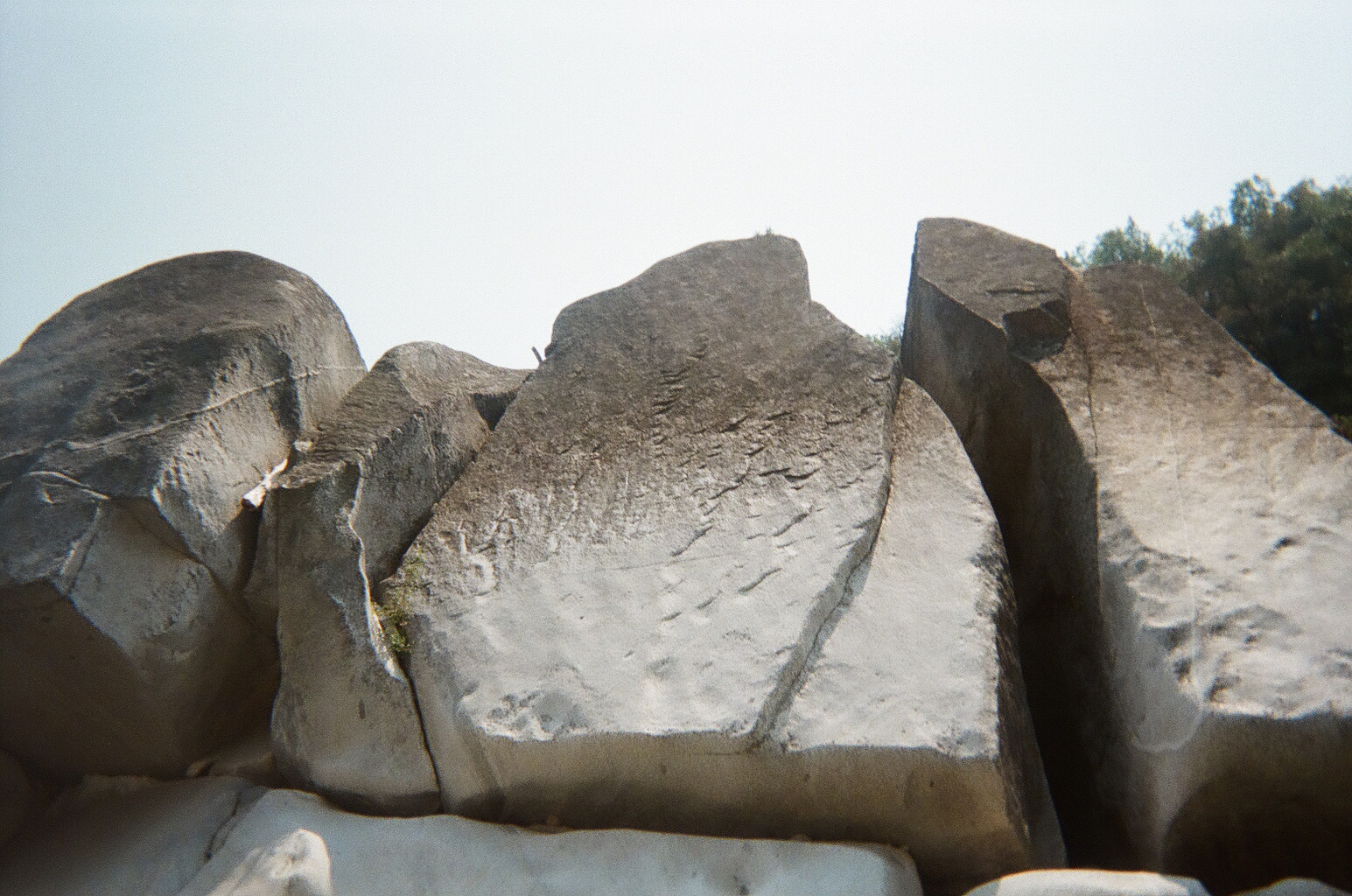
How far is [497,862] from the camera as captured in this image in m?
2.06

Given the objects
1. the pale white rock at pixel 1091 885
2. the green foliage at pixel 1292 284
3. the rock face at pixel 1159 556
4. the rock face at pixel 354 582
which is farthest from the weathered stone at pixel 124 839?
the green foliage at pixel 1292 284

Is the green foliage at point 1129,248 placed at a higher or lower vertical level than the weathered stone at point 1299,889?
higher

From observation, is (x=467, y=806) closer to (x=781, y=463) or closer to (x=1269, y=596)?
(x=781, y=463)

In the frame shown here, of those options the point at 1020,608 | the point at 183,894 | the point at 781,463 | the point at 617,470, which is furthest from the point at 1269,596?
the point at 183,894

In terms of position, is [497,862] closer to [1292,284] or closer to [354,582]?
[354,582]

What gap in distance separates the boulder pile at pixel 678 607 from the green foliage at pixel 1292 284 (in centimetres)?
824

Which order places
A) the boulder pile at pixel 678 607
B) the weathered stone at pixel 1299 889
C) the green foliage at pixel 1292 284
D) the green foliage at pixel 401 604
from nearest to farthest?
the weathered stone at pixel 1299 889 → the boulder pile at pixel 678 607 → the green foliage at pixel 401 604 → the green foliage at pixel 1292 284

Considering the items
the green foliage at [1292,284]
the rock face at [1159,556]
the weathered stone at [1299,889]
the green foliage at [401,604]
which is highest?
the green foliage at [1292,284]

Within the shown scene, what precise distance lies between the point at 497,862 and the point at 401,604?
79 cm

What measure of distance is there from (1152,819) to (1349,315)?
34.3 feet

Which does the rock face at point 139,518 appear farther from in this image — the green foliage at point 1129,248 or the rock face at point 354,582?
the green foliage at point 1129,248

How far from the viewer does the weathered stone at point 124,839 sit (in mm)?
2291

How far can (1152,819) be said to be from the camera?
1985mm

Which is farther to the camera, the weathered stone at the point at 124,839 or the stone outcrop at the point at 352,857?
the weathered stone at the point at 124,839
